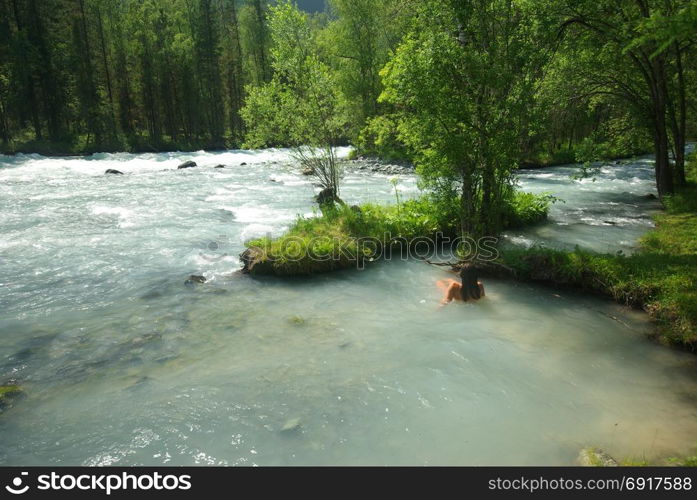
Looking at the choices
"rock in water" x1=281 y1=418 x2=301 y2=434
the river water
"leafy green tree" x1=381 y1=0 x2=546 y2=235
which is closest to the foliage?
the river water

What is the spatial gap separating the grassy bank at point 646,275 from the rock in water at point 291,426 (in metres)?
6.29

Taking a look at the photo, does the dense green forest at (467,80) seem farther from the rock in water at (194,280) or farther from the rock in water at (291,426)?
the rock in water at (194,280)

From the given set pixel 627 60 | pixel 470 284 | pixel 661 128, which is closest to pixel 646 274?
pixel 470 284

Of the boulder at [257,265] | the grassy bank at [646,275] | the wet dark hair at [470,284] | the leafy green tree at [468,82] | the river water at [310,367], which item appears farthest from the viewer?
the boulder at [257,265]

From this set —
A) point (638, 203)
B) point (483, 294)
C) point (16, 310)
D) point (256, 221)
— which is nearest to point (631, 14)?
point (638, 203)

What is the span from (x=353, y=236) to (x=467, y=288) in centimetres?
414

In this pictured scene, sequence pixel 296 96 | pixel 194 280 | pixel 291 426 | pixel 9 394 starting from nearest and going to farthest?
1. pixel 291 426
2. pixel 9 394
3. pixel 194 280
4. pixel 296 96

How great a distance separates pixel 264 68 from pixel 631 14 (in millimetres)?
56357

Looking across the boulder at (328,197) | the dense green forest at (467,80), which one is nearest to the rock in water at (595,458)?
the dense green forest at (467,80)

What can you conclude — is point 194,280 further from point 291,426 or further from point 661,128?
point 661,128

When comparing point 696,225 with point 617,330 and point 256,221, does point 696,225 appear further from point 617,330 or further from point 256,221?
point 256,221

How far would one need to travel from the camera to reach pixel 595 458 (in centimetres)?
452

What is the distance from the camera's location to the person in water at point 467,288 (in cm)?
905

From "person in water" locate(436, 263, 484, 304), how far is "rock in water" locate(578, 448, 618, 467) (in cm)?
452
